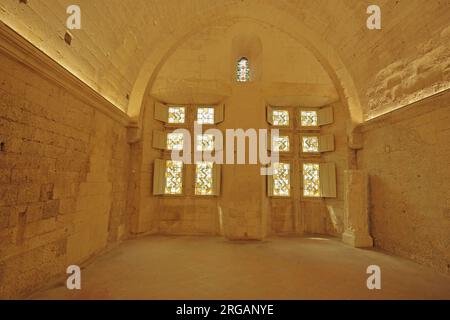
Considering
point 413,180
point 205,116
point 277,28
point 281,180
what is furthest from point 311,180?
point 277,28

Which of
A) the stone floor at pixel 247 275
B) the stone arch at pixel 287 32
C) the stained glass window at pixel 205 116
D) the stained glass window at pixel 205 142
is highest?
the stone arch at pixel 287 32

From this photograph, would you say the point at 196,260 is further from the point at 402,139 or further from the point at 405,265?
the point at 402,139

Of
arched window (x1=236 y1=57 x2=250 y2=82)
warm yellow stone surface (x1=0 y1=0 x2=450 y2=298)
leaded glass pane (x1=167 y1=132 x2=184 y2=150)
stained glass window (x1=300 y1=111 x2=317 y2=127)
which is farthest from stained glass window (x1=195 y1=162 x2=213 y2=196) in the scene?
stained glass window (x1=300 y1=111 x2=317 y2=127)

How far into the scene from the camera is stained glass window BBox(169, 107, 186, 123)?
23.7 feet

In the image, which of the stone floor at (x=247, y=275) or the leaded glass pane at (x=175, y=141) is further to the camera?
the leaded glass pane at (x=175, y=141)

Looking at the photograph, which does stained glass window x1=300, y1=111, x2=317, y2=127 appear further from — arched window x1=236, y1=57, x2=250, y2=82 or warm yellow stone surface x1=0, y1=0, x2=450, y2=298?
arched window x1=236, y1=57, x2=250, y2=82

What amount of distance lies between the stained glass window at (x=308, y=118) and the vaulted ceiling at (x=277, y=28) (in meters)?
1.31

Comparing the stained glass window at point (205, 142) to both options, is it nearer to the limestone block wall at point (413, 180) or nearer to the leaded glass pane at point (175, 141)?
the leaded glass pane at point (175, 141)

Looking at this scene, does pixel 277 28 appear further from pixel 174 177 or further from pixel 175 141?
pixel 174 177

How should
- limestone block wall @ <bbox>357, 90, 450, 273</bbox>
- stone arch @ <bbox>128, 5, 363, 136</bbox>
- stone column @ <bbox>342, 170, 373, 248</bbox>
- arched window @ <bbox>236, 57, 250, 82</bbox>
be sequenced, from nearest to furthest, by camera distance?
limestone block wall @ <bbox>357, 90, 450, 273</bbox> → stone column @ <bbox>342, 170, 373, 248</bbox> → stone arch @ <bbox>128, 5, 363, 136</bbox> → arched window @ <bbox>236, 57, 250, 82</bbox>

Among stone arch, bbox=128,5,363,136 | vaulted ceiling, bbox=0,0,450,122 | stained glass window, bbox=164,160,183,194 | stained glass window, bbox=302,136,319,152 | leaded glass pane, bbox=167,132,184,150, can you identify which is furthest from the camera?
stained glass window, bbox=302,136,319,152

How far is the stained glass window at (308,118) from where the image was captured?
24.3ft

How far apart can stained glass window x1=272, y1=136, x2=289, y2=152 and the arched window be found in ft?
7.65

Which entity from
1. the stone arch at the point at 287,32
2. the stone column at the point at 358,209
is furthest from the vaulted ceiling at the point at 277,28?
the stone column at the point at 358,209
